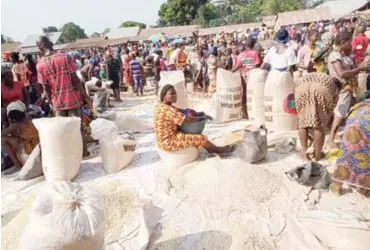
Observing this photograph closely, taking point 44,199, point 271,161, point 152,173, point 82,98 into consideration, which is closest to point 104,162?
point 152,173

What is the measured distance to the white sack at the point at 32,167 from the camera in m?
4.58

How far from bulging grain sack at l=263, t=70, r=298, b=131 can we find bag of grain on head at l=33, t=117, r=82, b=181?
8.43 ft

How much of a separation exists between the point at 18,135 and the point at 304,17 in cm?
2082

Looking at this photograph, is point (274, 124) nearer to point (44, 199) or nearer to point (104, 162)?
point (104, 162)

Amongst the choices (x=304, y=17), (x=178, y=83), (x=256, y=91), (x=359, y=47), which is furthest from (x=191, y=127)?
(x=304, y=17)

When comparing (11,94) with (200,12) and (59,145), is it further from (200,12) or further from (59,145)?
(200,12)

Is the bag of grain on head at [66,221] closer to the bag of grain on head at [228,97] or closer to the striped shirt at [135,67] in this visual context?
the bag of grain on head at [228,97]

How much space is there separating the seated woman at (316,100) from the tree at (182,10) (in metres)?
40.8

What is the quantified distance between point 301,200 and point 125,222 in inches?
60.8

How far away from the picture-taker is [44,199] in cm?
244

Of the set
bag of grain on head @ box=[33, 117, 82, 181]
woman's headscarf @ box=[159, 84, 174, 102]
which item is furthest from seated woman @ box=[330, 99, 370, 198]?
bag of grain on head @ box=[33, 117, 82, 181]

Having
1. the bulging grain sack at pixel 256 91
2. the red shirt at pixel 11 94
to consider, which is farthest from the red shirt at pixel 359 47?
the red shirt at pixel 11 94

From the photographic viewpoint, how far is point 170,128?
4.25 metres

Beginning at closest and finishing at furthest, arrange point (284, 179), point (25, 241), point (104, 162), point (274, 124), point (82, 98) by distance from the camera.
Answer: point (25, 241), point (284, 179), point (104, 162), point (82, 98), point (274, 124)
